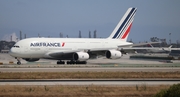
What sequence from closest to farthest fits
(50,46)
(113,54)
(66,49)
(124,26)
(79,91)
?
(79,91)
(50,46)
(113,54)
(66,49)
(124,26)

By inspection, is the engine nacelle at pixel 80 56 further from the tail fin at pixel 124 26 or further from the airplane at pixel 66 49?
the tail fin at pixel 124 26

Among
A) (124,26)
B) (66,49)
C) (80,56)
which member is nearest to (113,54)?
(80,56)

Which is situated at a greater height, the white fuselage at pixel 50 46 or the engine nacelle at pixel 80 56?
the white fuselage at pixel 50 46

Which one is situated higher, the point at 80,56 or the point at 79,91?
the point at 80,56

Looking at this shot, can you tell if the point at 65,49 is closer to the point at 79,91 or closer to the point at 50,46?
the point at 50,46

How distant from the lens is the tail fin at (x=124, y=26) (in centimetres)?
7406


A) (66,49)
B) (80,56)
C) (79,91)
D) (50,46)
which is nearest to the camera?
(79,91)

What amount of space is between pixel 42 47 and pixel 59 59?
4182 millimetres

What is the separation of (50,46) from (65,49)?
293 centimetres

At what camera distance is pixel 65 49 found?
2566 inches

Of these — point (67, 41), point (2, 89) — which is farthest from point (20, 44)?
point (2, 89)

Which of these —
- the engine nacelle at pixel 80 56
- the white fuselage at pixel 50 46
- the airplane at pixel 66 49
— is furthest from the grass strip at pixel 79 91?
the engine nacelle at pixel 80 56

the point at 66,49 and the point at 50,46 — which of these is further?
the point at 66,49

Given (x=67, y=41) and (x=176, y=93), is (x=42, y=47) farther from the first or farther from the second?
(x=176, y=93)
